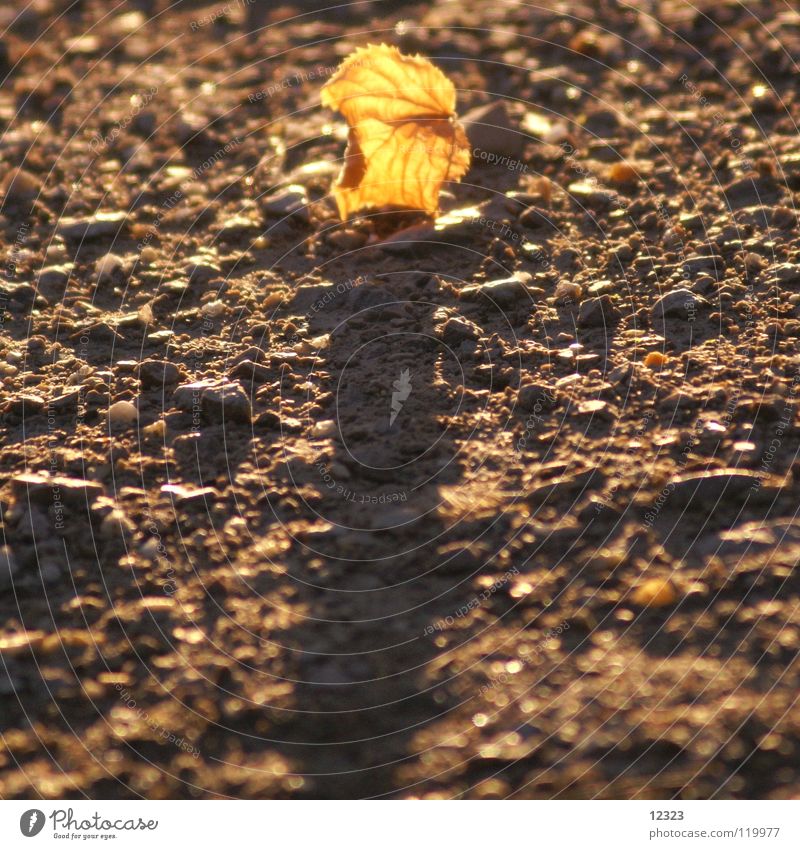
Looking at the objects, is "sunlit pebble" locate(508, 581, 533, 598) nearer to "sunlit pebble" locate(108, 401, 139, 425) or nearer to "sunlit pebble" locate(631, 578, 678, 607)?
"sunlit pebble" locate(631, 578, 678, 607)

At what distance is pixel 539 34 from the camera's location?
4.65m

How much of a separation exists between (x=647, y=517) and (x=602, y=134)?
201 centimetres

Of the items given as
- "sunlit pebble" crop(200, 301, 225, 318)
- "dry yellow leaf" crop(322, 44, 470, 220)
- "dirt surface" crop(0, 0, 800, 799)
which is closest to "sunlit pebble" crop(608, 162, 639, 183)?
"dirt surface" crop(0, 0, 800, 799)

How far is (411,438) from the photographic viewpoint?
2.82 meters

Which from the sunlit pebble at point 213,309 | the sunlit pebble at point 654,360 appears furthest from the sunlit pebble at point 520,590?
the sunlit pebble at point 213,309

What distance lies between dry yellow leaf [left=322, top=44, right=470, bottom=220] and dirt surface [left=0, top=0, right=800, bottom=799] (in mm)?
113

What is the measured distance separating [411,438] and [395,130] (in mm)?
1267

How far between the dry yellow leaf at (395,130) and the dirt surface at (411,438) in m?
0.11

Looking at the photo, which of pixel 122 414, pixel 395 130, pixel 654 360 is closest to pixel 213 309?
pixel 122 414

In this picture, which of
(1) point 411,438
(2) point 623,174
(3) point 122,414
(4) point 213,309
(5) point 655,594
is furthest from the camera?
(2) point 623,174

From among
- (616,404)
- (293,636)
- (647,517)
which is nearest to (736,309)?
(616,404)

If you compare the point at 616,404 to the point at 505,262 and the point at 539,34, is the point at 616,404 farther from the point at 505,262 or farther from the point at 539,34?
the point at 539,34

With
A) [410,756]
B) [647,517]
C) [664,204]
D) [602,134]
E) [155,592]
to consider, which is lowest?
[410,756]

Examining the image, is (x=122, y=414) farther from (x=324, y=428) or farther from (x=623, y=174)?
(x=623, y=174)
